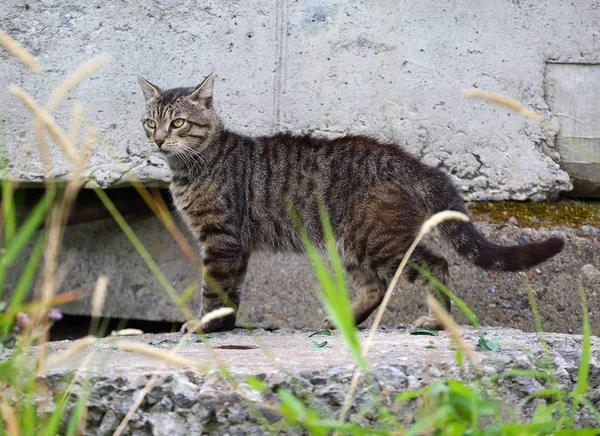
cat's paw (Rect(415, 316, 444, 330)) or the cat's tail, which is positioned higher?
the cat's tail

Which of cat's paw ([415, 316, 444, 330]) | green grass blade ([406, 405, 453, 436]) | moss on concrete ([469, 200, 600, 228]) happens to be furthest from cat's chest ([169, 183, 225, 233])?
green grass blade ([406, 405, 453, 436])

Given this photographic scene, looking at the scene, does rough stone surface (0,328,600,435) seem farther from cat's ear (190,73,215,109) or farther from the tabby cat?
cat's ear (190,73,215,109)

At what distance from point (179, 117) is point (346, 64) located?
93 centimetres

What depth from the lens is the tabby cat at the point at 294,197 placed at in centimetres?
396

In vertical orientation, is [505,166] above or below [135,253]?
above

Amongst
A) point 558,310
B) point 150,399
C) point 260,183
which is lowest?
point 558,310

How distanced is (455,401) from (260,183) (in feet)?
8.50

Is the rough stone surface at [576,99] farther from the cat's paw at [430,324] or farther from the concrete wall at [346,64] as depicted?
the cat's paw at [430,324]

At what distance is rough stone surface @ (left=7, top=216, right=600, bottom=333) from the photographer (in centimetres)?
436

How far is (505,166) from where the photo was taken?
453 centimetres

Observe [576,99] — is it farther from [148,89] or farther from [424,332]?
[148,89]

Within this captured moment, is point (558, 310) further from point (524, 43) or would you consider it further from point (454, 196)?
point (524, 43)

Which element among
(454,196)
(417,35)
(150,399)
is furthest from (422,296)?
(150,399)

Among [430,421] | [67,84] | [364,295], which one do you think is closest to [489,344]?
[430,421]
